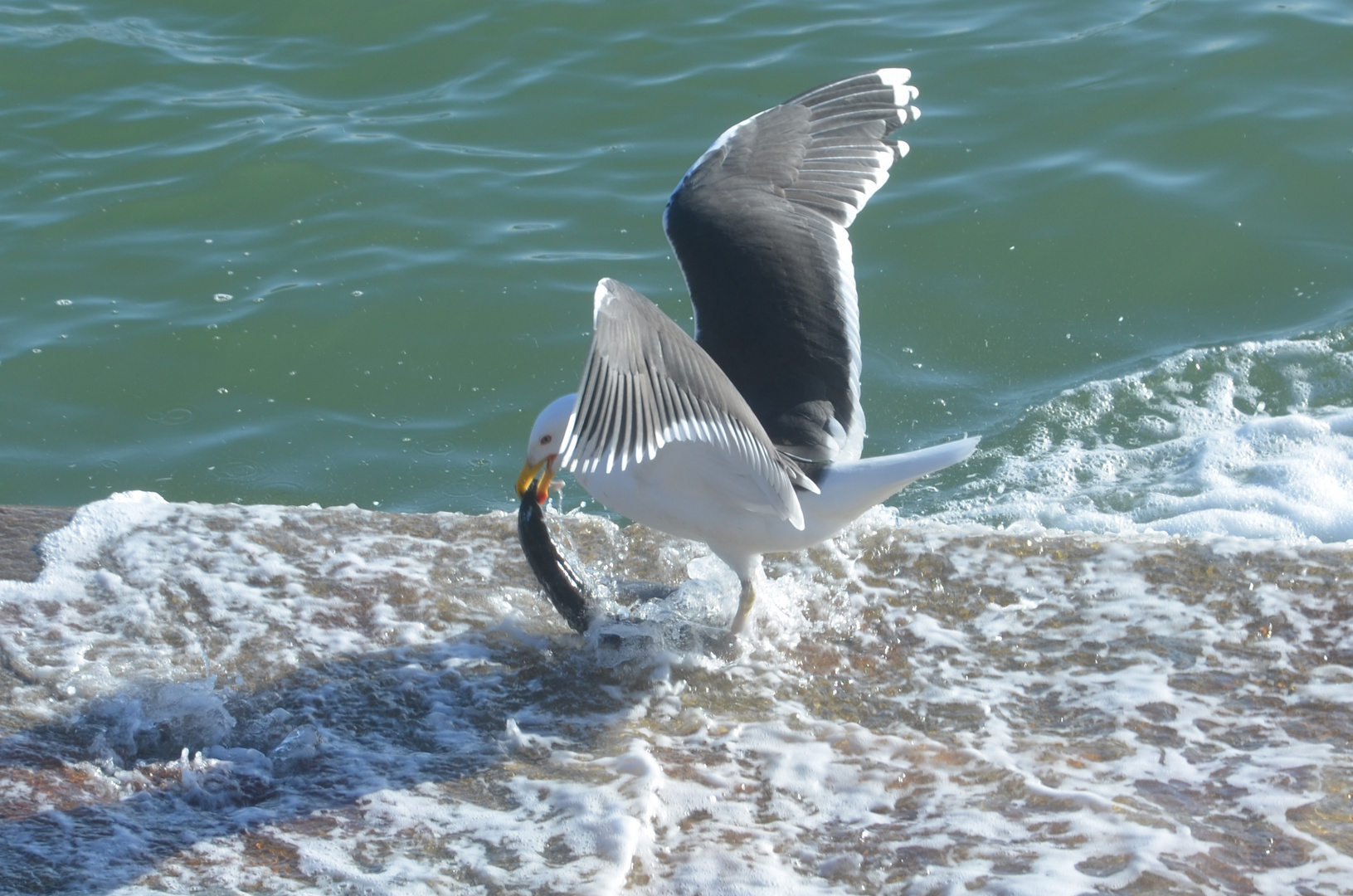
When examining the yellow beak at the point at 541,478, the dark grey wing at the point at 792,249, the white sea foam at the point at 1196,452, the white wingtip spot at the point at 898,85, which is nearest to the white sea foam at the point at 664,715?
the yellow beak at the point at 541,478

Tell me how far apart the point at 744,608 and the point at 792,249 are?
4.77ft

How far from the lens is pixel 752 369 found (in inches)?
173

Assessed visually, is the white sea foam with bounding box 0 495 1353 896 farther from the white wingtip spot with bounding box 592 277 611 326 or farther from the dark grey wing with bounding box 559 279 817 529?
the white wingtip spot with bounding box 592 277 611 326

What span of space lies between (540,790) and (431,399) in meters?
3.52

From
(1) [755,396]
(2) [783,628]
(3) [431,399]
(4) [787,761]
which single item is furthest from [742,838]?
(3) [431,399]

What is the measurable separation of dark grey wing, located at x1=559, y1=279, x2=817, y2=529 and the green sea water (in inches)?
101

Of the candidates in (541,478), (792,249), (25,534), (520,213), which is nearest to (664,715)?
(541,478)

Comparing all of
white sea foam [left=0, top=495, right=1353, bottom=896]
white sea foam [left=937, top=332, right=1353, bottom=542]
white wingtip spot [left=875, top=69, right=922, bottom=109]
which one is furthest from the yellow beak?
white wingtip spot [left=875, top=69, right=922, bottom=109]

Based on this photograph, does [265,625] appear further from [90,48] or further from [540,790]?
[90,48]

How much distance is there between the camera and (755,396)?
4.33 metres

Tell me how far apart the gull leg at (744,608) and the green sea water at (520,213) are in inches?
76.0

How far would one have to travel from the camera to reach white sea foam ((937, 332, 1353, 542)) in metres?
5.33

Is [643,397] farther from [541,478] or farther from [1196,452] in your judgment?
[1196,452]

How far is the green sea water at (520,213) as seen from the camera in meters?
6.30
